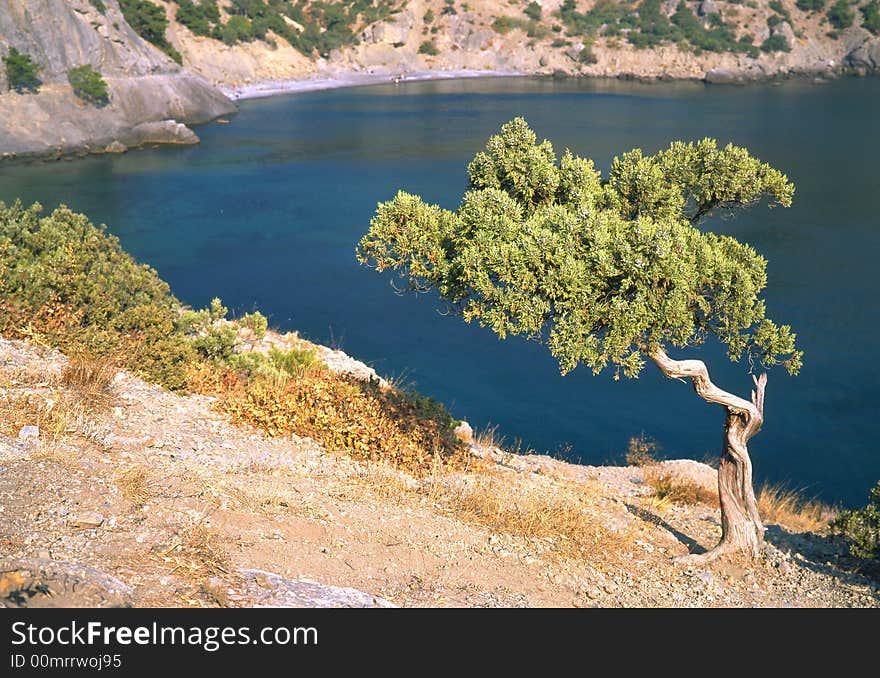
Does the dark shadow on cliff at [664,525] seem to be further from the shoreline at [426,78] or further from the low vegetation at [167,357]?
the shoreline at [426,78]

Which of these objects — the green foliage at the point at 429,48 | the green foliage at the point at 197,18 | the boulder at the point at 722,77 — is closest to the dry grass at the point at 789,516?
the green foliage at the point at 197,18

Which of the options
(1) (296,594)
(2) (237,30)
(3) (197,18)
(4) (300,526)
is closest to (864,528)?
(4) (300,526)

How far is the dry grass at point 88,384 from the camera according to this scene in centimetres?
1420

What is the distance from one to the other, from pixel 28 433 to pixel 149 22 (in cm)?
10190

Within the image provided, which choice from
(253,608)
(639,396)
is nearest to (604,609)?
(253,608)

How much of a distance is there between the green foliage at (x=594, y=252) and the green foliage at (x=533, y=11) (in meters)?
144

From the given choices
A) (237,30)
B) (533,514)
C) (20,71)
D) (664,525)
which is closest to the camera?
(533,514)

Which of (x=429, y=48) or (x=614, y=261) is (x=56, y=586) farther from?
(x=429, y=48)

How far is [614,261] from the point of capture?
12680mm

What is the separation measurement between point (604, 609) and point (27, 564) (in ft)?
21.6

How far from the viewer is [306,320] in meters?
40.2

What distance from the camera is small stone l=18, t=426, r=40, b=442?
1203cm

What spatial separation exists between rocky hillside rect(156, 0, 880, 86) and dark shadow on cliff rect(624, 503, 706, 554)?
114844 mm

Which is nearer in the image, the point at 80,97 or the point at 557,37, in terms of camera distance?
the point at 80,97
